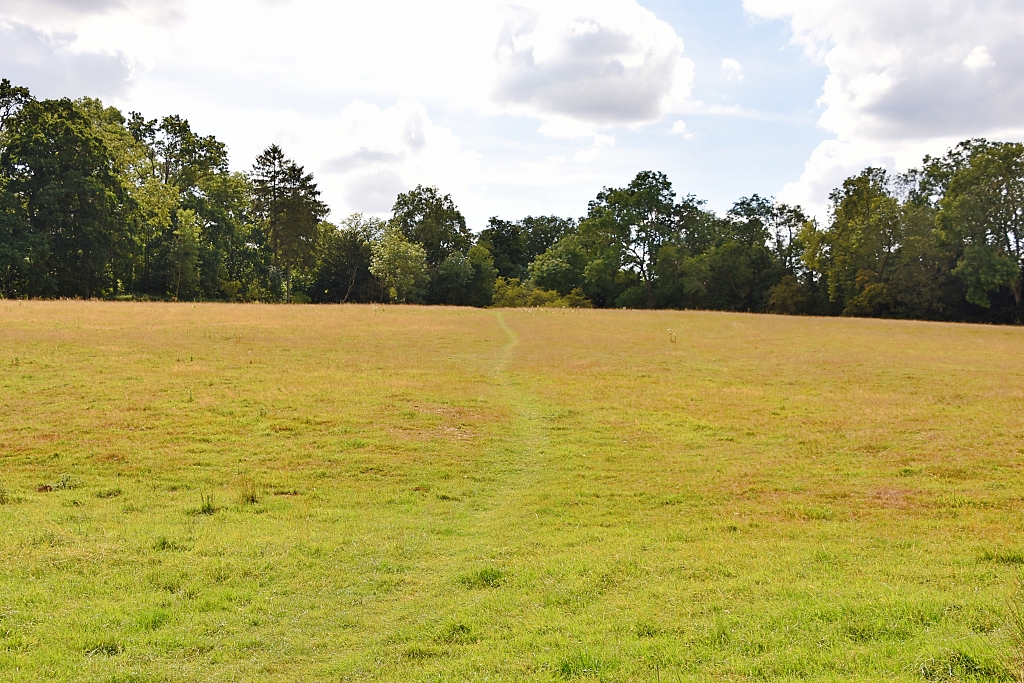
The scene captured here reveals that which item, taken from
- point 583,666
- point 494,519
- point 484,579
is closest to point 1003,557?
point 583,666

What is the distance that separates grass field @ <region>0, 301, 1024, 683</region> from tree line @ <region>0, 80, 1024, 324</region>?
1670 inches

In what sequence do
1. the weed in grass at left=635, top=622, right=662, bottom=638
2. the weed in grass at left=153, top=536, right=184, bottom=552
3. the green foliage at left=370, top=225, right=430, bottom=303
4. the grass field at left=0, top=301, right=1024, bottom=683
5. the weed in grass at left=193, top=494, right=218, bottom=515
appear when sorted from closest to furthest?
the grass field at left=0, top=301, right=1024, bottom=683 → the weed in grass at left=635, top=622, right=662, bottom=638 → the weed in grass at left=153, top=536, right=184, bottom=552 → the weed in grass at left=193, top=494, right=218, bottom=515 → the green foliage at left=370, top=225, right=430, bottom=303

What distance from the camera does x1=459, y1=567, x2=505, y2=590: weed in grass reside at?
344 inches

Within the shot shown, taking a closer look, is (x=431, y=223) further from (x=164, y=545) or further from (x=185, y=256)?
(x=164, y=545)

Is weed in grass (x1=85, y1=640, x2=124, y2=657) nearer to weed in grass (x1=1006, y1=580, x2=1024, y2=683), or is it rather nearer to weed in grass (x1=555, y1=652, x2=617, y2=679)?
weed in grass (x1=555, y1=652, x2=617, y2=679)

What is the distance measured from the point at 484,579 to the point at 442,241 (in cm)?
9812

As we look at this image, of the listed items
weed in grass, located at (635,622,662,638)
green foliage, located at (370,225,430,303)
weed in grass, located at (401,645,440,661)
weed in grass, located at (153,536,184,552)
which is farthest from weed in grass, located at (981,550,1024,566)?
green foliage, located at (370,225,430,303)

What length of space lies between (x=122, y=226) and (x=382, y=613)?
70488 millimetres

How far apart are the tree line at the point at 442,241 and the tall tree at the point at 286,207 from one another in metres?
0.21

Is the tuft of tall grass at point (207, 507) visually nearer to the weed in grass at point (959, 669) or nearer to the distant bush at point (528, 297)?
the weed in grass at point (959, 669)

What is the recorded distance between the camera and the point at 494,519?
11.8m

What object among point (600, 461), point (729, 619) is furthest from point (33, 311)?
point (729, 619)

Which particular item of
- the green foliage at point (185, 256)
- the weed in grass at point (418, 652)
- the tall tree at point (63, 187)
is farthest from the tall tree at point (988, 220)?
the tall tree at point (63, 187)

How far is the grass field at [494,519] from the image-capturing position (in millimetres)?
6746
